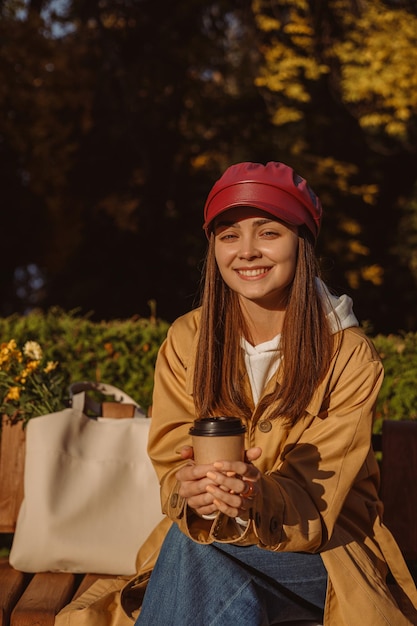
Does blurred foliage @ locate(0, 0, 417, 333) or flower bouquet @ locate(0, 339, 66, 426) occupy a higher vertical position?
blurred foliage @ locate(0, 0, 417, 333)

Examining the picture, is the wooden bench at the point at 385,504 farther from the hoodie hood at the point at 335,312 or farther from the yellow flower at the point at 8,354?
the hoodie hood at the point at 335,312

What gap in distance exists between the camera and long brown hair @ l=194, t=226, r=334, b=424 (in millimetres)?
2568

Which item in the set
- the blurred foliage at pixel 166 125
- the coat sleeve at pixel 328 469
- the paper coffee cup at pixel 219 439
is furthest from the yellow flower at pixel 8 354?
the blurred foliage at pixel 166 125

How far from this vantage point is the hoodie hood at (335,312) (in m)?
2.65

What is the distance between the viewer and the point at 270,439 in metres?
2.59

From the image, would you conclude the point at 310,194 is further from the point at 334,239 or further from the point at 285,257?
the point at 334,239

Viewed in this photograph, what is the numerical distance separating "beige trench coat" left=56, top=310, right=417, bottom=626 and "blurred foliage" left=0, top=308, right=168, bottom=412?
69.7 inches

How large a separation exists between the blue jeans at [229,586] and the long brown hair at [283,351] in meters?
0.40

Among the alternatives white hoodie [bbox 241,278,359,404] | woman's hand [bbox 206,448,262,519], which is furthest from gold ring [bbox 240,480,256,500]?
white hoodie [bbox 241,278,359,404]

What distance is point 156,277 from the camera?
34.1 ft

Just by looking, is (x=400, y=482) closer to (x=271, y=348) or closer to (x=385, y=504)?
(x=385, y=504)

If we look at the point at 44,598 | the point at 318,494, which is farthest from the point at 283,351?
the point at 44,598

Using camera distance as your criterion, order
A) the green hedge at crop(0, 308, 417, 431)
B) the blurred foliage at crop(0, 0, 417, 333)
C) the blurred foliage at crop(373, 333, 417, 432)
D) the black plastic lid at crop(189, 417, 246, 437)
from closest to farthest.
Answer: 1. the black plastic lid at crop(189, 417, 246, 437)
2. the blurred foliage at crop(373, 333, 417, 432)
3. the green hedge at crop(0, 308, 417, 431)
4. the blurred foliage at crop(0, 0, 417, 333)

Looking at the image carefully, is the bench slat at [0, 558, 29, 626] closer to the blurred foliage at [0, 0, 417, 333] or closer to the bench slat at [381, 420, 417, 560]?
the bench slat at [381, 420, 417, 560]
